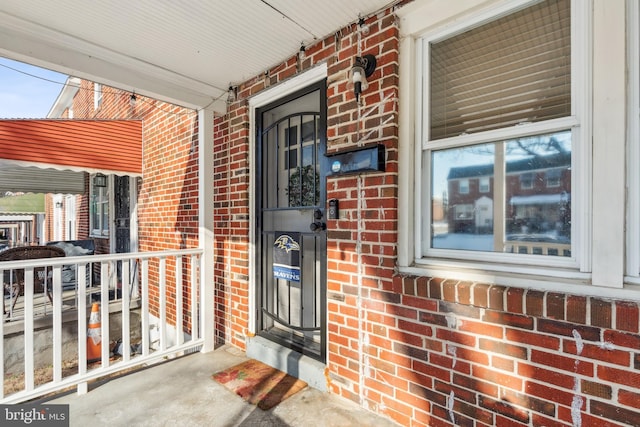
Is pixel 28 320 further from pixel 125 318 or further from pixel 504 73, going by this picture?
pixel 504 73

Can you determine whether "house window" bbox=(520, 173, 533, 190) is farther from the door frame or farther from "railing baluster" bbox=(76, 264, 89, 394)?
"railing baluster" bbox=(76, 264, 89, 394)

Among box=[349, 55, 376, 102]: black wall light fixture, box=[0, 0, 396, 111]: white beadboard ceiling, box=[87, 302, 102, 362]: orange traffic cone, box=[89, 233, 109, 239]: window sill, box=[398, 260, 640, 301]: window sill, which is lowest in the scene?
box=[87, 302, 102, 362]: orange traffic cone

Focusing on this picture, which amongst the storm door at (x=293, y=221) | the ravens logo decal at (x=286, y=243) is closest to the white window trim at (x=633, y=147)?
the storm door at (x=293, y=221)

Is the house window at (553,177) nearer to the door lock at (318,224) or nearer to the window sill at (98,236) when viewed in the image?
the door lock at (318,224)

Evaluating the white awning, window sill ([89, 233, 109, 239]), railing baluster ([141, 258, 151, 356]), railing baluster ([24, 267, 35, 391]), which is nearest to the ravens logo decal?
railing baluster ([141, 258, 151, 356])

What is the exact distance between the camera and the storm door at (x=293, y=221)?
260cm

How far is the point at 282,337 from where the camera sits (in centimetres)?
291

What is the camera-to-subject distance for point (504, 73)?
1.75m

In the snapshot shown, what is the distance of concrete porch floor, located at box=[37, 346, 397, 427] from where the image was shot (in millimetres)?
2080

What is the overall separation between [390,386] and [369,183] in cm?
131

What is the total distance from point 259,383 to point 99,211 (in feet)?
20.0

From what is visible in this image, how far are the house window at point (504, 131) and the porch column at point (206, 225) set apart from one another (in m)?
2.20

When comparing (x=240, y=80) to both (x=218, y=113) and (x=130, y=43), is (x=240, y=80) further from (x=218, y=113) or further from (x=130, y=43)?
(x=130, y=43)

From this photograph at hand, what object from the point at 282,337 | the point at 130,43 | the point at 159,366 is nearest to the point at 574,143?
the point at 282,337
